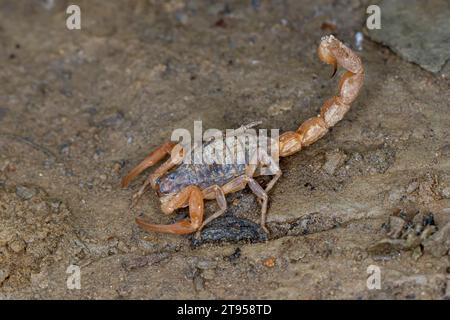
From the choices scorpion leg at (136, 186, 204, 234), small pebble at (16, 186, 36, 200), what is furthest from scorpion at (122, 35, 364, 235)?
small pebble at (16, 186, 36, 200)

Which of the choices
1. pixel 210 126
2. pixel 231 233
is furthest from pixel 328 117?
pixel 231 233

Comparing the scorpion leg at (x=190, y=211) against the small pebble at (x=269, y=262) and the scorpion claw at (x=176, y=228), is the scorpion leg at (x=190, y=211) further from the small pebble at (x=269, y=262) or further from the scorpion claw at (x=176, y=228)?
the small pebble at (x=269, y=262)

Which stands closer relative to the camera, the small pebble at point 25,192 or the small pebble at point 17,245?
the small pebble at point 17,245

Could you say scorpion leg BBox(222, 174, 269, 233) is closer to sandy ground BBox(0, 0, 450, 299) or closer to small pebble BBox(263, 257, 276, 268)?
sandy ground BBox(0, 0, 450, 299)

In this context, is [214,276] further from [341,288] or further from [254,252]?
[341,288]

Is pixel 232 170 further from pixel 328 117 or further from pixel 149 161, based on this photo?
pixel 328 117

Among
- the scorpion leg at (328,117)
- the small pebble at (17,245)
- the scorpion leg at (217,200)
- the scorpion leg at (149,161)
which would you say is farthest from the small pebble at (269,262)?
the small pebble at (17,245)

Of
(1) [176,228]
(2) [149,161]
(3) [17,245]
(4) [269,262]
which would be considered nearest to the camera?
(4) [269,262]
